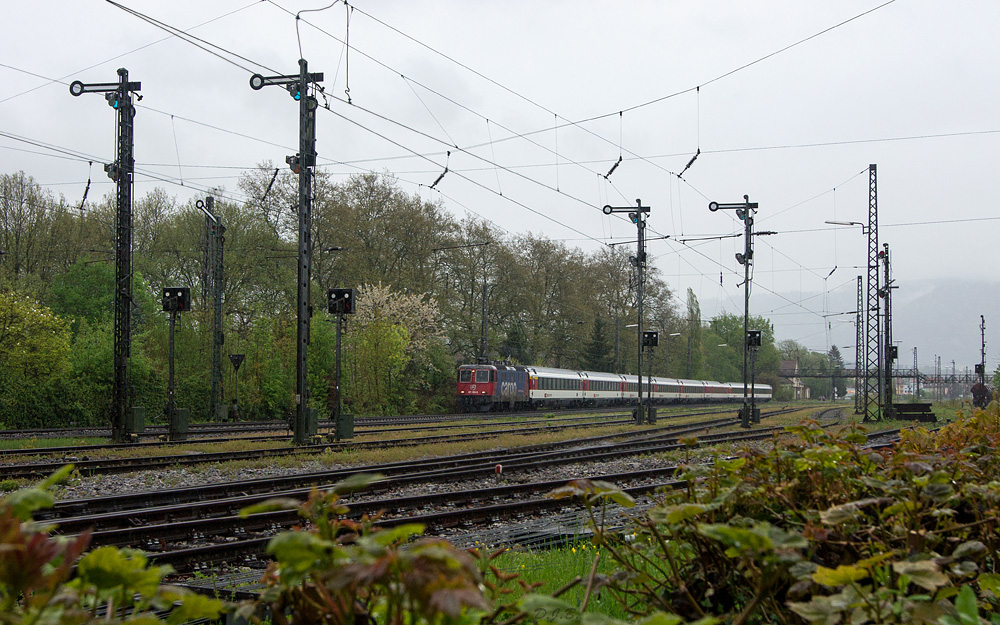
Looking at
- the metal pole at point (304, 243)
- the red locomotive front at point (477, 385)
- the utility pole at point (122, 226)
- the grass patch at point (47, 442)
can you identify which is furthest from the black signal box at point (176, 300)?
the red locomotive front at point (477, 385)

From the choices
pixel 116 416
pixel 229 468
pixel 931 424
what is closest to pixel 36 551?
pixel 229 468

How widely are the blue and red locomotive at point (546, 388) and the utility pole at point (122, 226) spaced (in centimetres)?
2212

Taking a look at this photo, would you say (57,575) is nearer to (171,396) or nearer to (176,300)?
(176,300)

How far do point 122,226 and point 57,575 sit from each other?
75.2ft

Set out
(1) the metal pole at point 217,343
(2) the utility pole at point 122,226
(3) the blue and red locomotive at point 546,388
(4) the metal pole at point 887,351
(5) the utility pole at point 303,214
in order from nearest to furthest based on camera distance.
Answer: (5) the utility pole at point 303,214 < (2) the utility pole at point 122,226 < (1) the metal pole at point 217,343 < (4) the metal pole at point 887,351 < (3) the blue and red locomotive at point 546,388

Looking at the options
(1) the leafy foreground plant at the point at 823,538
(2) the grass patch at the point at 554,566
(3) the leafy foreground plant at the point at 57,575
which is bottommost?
(2) the grass patch at the point at 554,566

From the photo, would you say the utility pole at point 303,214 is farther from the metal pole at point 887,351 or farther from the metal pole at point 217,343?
the metal pole at point 887,351

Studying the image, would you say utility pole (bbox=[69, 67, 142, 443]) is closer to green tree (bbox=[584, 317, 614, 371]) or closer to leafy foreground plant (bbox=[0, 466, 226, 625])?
leafy foreground plant (bbox=[0, 466, 226, 625])

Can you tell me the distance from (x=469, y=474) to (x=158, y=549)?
666 cm

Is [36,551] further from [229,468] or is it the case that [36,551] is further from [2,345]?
[2,345]

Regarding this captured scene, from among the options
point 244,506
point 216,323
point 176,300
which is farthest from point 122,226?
point 244,506

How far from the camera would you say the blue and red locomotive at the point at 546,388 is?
4450cm

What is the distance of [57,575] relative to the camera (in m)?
1.24

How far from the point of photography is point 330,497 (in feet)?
5.91
